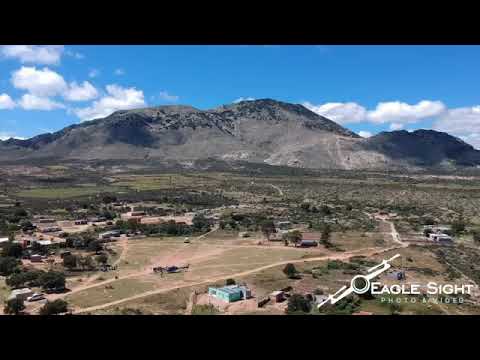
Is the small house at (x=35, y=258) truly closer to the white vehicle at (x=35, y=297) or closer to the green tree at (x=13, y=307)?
the white vehicle at (x=35, y=297)

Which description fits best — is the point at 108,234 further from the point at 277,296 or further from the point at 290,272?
the point at 277,296

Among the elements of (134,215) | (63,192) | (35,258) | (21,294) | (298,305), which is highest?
(63,192)

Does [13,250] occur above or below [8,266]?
above

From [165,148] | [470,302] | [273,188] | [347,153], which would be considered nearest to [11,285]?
[470,302]

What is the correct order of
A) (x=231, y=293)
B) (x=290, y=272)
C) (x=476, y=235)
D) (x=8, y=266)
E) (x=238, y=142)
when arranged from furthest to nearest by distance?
(x=238, y=142)
(x=476, y=235)
(x=8, y=266)
(x=290, y=272)
(x=231, y=293)

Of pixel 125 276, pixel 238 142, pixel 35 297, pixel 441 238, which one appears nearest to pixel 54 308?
pixel 35 297
